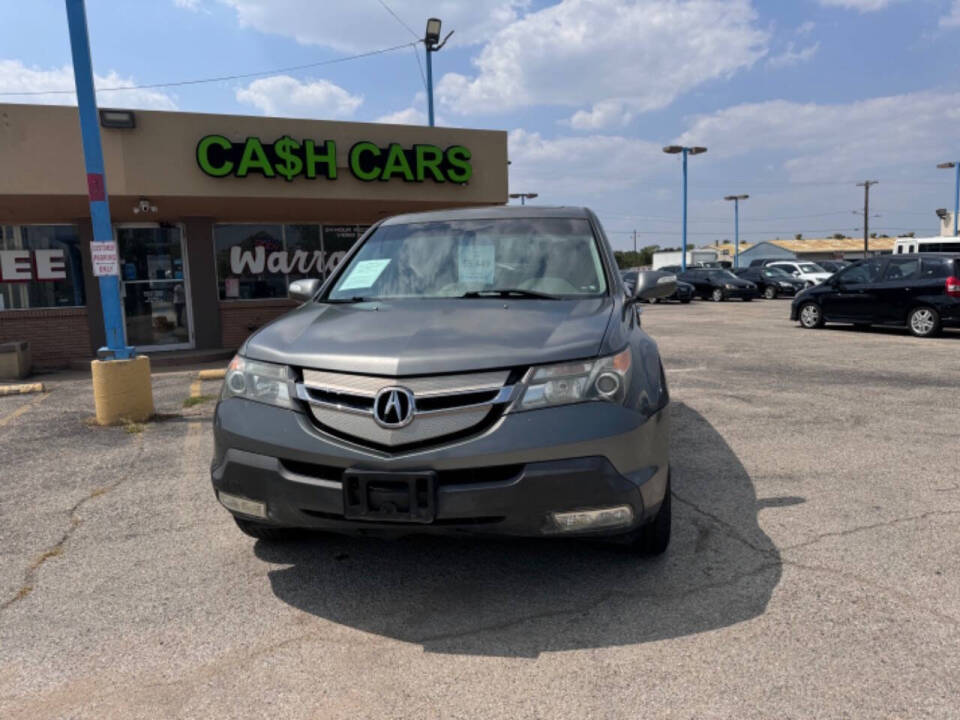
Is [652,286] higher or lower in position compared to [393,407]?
higher

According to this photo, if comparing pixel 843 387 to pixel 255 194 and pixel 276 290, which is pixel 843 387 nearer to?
pixel 255 194

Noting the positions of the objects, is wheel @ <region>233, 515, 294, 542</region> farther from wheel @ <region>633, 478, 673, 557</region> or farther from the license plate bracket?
wheel @ <region>633, 478, 673, 557</region>

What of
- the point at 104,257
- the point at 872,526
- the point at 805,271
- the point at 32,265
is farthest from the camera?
the point at 805,271

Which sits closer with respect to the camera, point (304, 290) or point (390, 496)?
point (390, 496)

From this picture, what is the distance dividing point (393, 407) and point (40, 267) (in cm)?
1236

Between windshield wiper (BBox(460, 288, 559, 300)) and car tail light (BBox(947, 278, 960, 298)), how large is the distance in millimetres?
12765

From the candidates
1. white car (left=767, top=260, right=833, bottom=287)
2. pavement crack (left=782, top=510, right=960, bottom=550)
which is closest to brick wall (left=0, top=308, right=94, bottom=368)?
pavement crack (left=782, top=510, right=960, bottom=550)

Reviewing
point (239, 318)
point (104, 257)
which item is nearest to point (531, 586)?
point (104, 257)

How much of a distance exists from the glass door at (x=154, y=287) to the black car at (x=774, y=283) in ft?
82.8

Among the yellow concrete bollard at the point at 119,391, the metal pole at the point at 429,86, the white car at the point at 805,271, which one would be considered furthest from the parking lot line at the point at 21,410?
the white car at the point at 805,271

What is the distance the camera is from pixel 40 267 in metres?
12.3

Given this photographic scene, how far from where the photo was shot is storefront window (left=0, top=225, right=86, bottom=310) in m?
12.2

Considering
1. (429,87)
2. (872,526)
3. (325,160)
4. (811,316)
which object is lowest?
(872,526)

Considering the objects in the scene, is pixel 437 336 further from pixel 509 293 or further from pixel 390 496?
pixel 509 293
